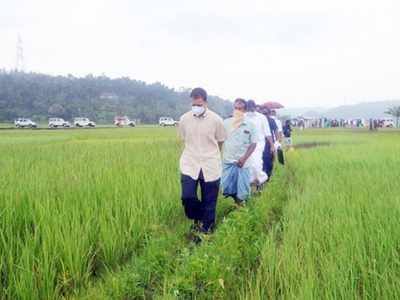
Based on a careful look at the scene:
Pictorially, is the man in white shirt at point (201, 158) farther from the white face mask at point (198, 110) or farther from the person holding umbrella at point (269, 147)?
the person holding umbrella at point (269, 147)

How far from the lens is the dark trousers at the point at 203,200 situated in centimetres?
429

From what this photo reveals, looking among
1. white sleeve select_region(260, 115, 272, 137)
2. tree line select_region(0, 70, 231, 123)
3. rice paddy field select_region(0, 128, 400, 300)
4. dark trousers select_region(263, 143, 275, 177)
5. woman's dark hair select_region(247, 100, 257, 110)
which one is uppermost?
tree line select_region(0, 70, 231, 123)

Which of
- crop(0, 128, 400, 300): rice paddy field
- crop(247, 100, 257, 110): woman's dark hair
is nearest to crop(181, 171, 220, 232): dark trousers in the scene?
crop(0, 128, 400, 300): rice paddy field

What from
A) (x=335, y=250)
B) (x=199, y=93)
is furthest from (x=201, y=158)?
(x=335, y=250)

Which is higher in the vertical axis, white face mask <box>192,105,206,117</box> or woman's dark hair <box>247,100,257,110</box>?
woman's dark hair <box>247,100,257,110</box>

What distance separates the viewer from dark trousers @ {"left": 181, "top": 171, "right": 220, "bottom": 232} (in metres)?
4.29

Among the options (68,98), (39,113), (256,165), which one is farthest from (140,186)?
(68,98)

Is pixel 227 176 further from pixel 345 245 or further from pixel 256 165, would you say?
pixel 345 245

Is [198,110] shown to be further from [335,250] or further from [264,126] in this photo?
[264,126]

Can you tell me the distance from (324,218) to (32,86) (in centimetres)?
7592

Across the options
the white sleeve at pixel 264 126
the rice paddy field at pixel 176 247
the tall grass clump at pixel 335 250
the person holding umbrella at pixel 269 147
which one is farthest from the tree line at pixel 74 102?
the tall grass clump at pixel 335 250

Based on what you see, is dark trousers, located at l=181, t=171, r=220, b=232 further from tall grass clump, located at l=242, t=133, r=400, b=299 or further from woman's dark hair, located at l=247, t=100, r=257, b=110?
woman's dark hair, located at l=247, t=100, r=257, b=110

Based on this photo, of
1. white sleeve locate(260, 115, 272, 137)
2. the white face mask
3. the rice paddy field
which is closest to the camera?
the rice paddy field

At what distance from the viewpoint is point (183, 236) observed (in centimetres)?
423
